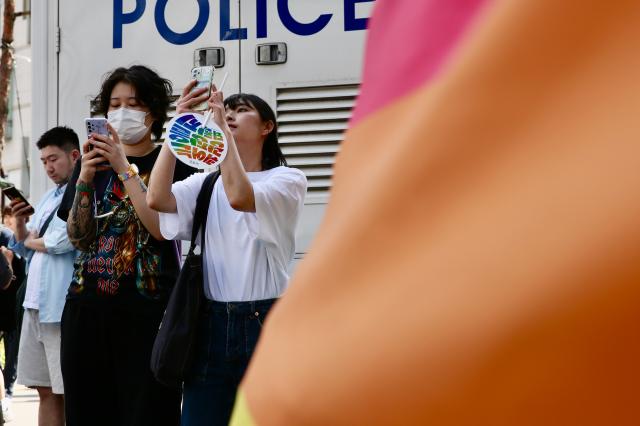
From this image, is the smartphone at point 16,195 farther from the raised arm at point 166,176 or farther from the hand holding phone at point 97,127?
the raised arm at point 166,176

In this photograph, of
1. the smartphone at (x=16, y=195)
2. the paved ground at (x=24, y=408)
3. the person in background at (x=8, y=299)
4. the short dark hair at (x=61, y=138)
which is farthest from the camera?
the paved ground at (x=24, y=408)

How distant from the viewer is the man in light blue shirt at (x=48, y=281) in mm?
5070

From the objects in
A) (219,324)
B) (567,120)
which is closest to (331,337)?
(567,120)

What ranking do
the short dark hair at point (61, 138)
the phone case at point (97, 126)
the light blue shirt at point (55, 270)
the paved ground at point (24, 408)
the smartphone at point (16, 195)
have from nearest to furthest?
1. the phone case at point (97, 126)
2. the light blue shirt at point (55, 270)
3. the short dark hair at point (61, 138)
4. the smartphone at point (16, 195)
5. the paved ground at point (24, 408)

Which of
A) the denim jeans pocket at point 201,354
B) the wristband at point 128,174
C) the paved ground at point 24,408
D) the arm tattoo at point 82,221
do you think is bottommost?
the paved ground at point 24,408

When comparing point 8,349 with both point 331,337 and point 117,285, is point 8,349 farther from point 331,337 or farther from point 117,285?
point 331,337

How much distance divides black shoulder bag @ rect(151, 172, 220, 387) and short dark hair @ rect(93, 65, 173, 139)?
0.94 metres

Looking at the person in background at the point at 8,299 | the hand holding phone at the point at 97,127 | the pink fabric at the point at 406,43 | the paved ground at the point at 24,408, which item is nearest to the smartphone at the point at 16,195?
the person in background at the point at 8,299

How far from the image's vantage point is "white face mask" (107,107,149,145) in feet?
13.9

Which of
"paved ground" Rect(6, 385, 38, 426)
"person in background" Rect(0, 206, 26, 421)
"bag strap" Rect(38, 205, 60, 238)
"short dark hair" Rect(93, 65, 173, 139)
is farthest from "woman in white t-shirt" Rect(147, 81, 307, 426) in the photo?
"paved ground" Rect(6, 385, 38, 426)

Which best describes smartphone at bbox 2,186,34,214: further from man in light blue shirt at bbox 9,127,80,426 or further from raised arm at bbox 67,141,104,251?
raised arm at bbox 67,141,104,251

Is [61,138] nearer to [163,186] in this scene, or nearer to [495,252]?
[163,186]

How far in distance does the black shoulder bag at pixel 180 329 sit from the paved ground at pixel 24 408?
4.84 meters

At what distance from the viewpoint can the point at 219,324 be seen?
3.52m
